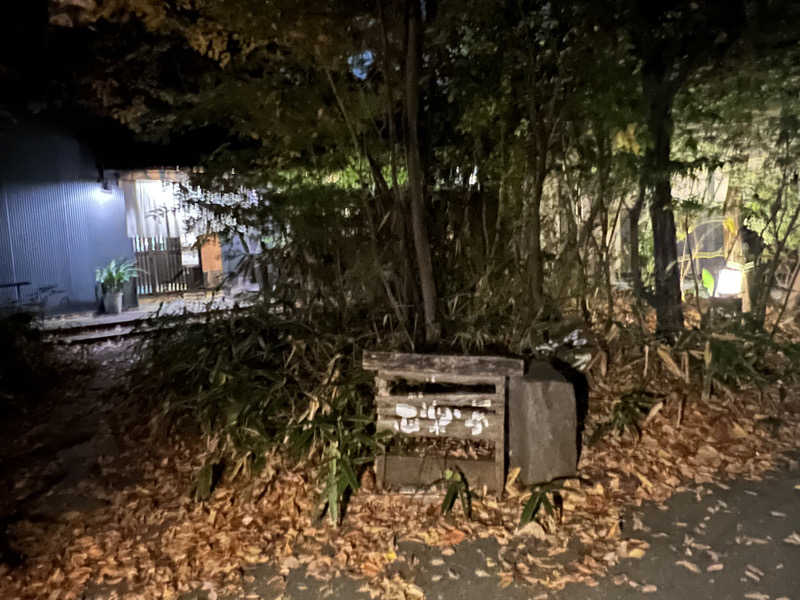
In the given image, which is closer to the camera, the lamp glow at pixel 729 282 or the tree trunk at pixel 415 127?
the tree trunk at pixel 415 127

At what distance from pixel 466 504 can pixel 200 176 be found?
545cm

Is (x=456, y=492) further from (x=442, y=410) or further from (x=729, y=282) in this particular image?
(x=729, y=282)

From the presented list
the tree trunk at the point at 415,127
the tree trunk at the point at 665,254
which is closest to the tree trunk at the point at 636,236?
the tree trunk at the point at 665,254

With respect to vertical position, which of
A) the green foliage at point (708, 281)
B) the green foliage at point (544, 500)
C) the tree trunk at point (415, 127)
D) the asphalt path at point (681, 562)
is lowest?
the asphalt path at point (681, 562)

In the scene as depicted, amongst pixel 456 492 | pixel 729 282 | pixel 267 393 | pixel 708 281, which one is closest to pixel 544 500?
pixel 456 492

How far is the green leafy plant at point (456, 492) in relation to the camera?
438 centimetres

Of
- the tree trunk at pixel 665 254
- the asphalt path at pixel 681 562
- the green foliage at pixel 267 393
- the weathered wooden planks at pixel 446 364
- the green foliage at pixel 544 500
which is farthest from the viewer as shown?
the tree trunk at pixel 665 254

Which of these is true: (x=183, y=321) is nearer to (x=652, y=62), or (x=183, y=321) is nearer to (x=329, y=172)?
(x=329, y=172)

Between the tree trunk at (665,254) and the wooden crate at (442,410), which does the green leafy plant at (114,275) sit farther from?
the tree trunk at (665,254)

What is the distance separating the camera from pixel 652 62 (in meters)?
6.26

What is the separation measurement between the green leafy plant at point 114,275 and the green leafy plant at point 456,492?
12004 millimetres

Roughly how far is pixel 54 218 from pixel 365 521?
40.8ft

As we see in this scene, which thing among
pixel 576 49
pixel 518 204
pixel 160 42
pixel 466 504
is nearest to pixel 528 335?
pixel 518 204

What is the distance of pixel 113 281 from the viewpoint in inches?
555
